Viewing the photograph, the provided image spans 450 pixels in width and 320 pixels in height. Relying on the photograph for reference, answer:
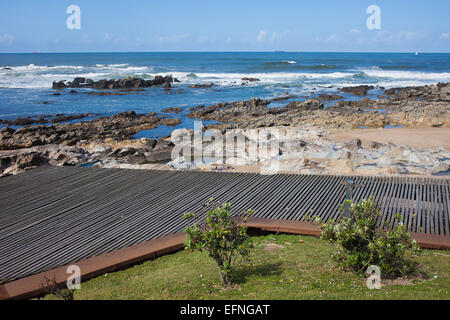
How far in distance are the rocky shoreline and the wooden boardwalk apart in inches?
162

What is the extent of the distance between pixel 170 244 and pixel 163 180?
15.1 feet

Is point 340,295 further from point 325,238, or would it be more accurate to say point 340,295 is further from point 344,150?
point 344,150

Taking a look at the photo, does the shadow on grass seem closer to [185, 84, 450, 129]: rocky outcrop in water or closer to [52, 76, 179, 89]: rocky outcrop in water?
[185, 84, 450, 129]: rocky outcrop in water

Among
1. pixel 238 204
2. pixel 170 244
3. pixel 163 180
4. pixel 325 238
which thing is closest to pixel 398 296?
pixel 325 238

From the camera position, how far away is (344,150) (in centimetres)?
1925

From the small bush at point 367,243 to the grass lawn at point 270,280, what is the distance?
0.28 m

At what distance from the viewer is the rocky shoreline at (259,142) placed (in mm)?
16844

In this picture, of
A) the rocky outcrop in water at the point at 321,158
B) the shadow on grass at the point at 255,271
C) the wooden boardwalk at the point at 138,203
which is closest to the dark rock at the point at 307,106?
the rocky outcrop in water at the point at 321,158

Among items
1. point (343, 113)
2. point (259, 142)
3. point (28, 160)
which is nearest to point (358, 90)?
point (343, 113)

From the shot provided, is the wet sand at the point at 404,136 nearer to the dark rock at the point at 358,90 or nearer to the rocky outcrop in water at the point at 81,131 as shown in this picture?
the rocky outcrop in water at the point at 81,131

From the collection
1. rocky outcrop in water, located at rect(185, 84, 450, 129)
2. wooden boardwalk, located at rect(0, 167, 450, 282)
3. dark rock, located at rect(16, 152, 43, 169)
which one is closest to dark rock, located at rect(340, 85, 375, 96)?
rocky outcrop in water, located at rect(185, 84, 450, 129)

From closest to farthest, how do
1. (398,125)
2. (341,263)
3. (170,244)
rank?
(341,263)
(170,244)
(398,125)

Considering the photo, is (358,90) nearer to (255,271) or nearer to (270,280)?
(255,271)

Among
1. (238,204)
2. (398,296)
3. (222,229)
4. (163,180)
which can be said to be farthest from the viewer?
(163,180)
